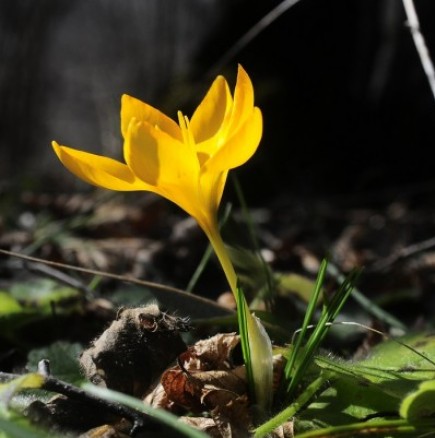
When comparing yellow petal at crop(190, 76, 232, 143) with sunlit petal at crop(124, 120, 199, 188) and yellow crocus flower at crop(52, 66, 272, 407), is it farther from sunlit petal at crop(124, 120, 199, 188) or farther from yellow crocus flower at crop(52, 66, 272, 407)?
sunlit petal at crop(124, 120, 199, 188)

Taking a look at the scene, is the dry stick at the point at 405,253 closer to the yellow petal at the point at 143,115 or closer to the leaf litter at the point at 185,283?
the leaf litter at the point at 185,283

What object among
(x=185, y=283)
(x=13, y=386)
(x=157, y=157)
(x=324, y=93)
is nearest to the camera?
(x=13, y=386)

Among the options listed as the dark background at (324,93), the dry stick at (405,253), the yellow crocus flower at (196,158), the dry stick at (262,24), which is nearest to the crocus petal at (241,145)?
the yellow crocus flower at (196,158)

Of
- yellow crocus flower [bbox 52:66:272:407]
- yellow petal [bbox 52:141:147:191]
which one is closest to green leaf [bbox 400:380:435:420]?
yellow crocus flower [bbox 52:66:272:407]

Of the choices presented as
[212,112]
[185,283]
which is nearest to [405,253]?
[185,283]

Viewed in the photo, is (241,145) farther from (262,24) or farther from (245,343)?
(262,24)

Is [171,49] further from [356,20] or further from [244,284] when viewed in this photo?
[244,284]
